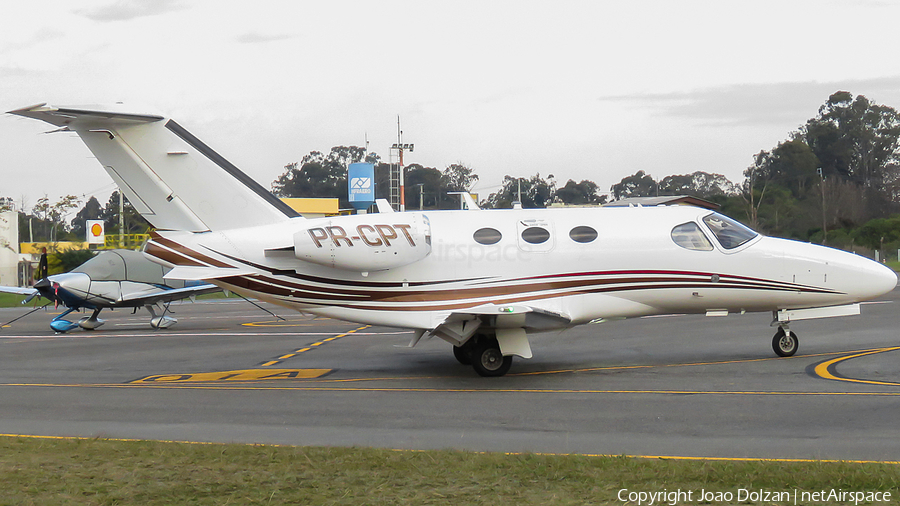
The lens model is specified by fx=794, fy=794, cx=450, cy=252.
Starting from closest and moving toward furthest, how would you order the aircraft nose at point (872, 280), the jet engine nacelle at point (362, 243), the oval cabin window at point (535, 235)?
1. the jet engine nacelle at point (362, 243)
2. the oval cabin window at point (535, 235)
3. the aircraft nose at point (872, 280)

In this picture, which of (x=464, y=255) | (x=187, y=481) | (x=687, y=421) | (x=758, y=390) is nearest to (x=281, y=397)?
(x=464, y=255)

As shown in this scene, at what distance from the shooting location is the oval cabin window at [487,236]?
46.0 feet

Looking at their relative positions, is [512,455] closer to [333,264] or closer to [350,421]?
[350,421]

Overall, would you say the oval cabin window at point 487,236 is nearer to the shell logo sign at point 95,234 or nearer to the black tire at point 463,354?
the black tire at point 463,354

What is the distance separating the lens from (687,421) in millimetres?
9859

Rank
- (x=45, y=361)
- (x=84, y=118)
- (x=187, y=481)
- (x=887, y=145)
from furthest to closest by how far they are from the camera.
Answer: (x=887, y=145)
(x=45, y=361)
(x=84, y=118)
(x=187, y=481)

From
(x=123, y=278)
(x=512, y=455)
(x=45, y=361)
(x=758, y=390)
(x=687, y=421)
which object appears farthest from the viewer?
(x=123, y=278)

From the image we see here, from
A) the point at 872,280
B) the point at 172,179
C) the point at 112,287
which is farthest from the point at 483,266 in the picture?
the point at 112,287

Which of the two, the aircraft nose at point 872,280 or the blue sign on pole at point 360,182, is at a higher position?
the blue sign on pole at point 360,182

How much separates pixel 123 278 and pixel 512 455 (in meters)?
19.7

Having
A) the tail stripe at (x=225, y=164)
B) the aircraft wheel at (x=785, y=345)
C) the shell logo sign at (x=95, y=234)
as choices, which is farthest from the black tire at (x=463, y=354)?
the shell logo sign at (x=95, y=234)

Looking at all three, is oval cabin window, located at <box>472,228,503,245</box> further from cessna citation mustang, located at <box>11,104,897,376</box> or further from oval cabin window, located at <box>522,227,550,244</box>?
oval cabin window, located at <box>522,227,550,244</box>

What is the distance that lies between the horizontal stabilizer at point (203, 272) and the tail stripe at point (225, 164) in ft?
4.67

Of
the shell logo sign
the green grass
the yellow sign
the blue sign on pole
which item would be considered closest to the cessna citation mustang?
the yellow sign
